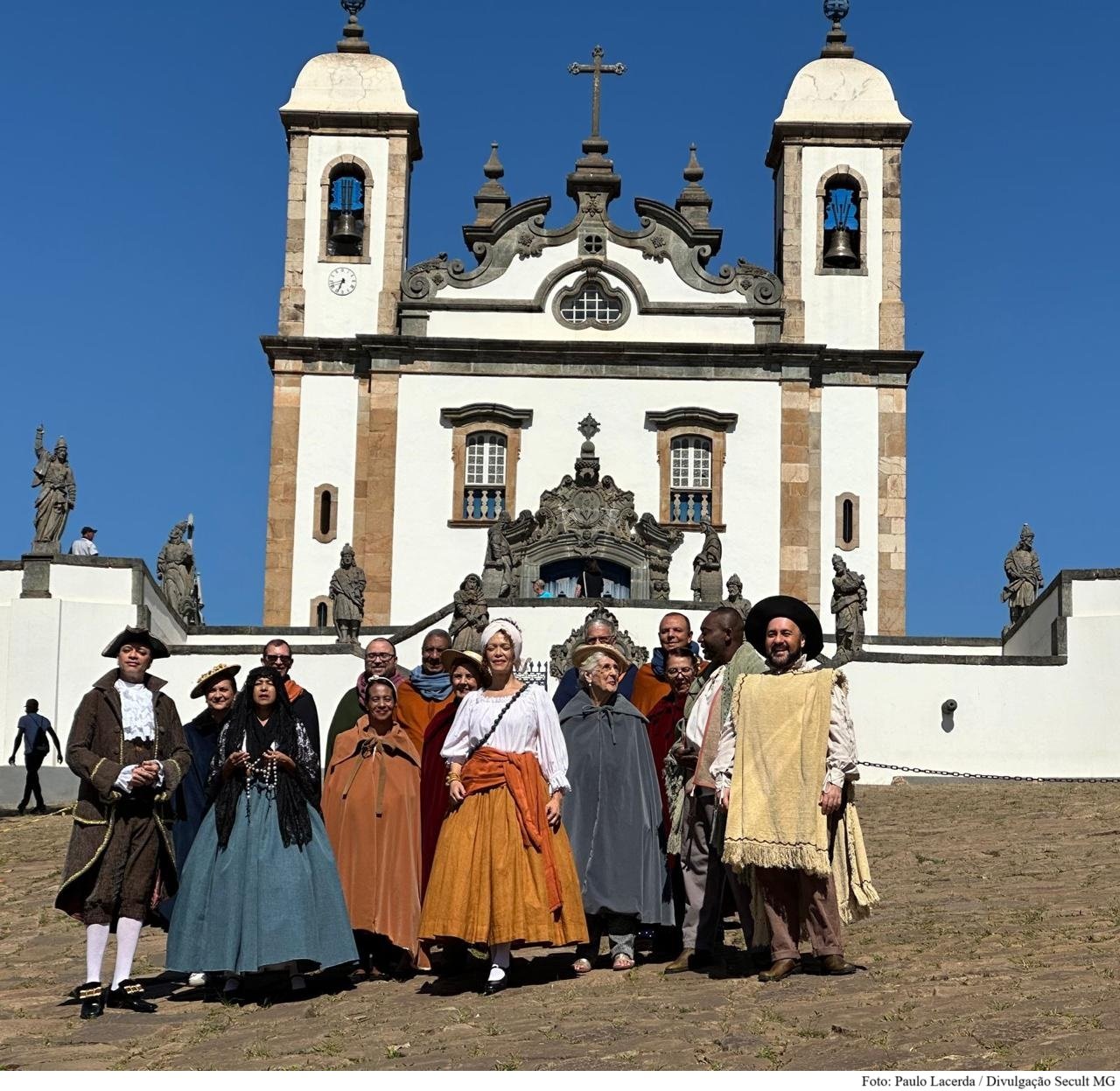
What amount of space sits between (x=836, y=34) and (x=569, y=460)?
28.2ft

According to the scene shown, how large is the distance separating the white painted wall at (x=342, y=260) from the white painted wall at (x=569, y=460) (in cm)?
145

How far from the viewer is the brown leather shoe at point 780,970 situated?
9969 millimetres

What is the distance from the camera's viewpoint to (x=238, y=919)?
33.4 feet

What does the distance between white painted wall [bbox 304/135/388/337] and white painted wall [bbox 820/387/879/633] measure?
6.89 metres

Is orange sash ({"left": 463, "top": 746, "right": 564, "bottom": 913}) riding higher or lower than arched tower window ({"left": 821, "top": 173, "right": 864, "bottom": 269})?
lower

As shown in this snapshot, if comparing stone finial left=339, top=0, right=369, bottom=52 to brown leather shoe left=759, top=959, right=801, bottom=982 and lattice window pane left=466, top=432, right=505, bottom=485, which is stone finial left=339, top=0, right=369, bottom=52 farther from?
brown leather shoe left=759, top=959, right=801, bottom=982

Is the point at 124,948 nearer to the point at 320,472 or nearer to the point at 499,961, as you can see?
the point at 499,961

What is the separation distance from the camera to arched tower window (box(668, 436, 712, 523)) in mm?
34125

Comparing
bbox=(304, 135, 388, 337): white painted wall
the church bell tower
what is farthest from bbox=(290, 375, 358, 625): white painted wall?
bbox=(304, 135, 388, 337): white painted wall

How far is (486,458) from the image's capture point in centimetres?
3450

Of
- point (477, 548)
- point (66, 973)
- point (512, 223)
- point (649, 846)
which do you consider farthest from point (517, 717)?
point (512, 223)

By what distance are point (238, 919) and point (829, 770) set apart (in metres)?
2.60

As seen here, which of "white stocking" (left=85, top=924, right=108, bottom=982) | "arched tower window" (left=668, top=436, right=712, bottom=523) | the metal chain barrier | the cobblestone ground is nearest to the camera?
the cobblestone ground

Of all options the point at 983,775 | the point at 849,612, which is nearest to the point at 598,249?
the point at 849,612
